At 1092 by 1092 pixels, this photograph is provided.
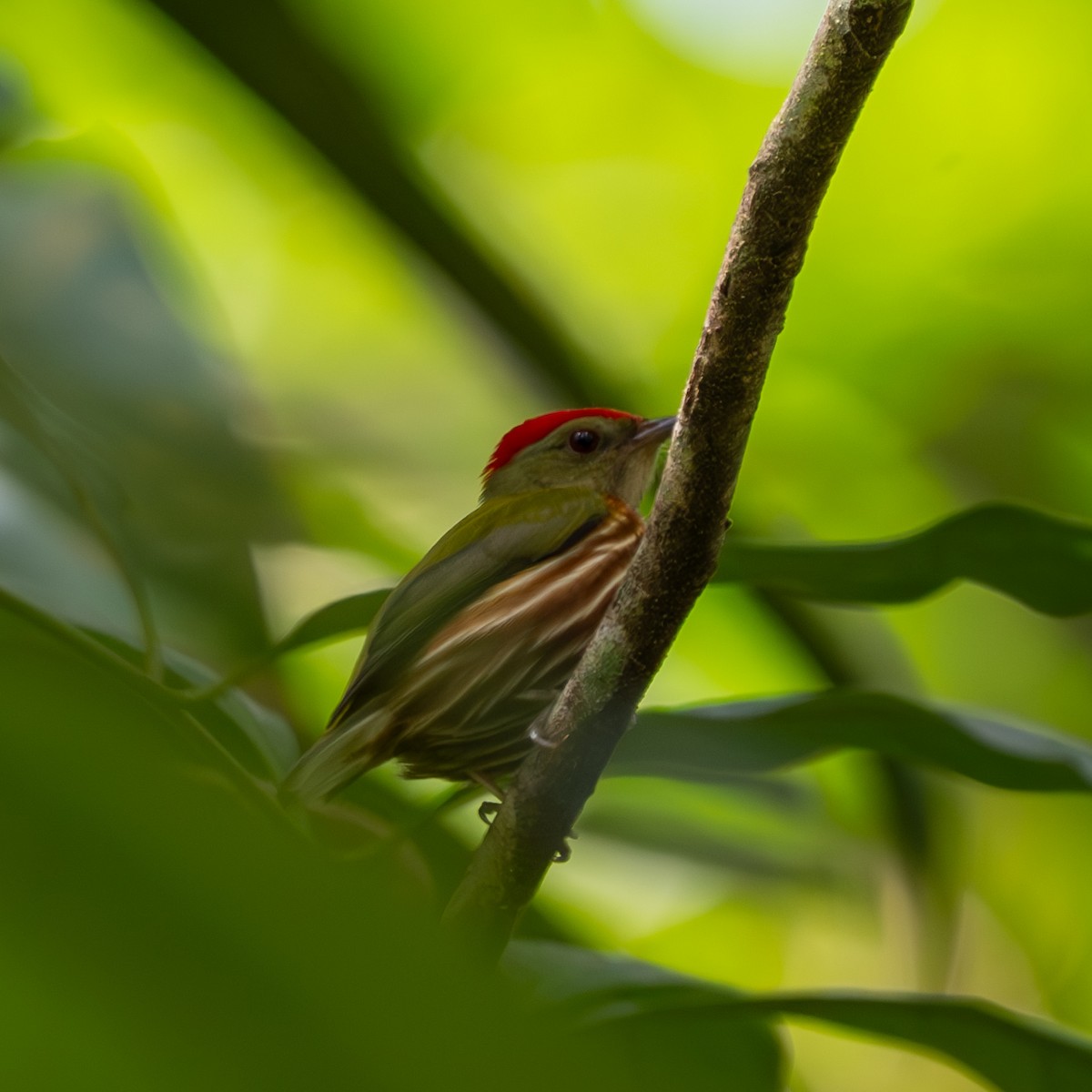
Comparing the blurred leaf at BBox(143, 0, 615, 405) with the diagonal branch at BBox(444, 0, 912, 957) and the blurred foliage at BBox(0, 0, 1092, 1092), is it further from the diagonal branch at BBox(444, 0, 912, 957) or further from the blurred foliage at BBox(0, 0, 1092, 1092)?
the diagonal branch at BBox(444, 0, 912, 957)

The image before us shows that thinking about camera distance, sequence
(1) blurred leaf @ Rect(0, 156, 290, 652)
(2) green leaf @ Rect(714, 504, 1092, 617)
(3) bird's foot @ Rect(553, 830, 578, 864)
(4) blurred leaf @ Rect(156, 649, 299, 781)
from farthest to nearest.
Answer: (1) blurred leaf @ Rect(0, 156, 290, 652)
(4) blurred leaf @ Rect(156, 649, 299, 781)
(2) green leaf @ Rect(714, 504, 1092, 617)
(3) bird's foot @ Rect(553, 830, 578, 864)

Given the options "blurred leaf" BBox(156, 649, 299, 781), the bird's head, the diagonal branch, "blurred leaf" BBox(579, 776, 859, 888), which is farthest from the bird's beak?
the diagonal branch

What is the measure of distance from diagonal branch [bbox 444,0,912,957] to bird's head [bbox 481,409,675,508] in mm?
1527

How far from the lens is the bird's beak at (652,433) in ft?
10.4

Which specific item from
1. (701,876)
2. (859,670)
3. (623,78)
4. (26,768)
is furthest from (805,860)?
(26,768)

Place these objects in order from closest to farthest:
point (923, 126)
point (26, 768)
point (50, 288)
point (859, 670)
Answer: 1. point (26, 768)
2. point (50, 288)
3. point (859, 670)
4. point (923, 126)

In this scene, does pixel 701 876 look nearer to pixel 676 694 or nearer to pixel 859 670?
pixel 676 694

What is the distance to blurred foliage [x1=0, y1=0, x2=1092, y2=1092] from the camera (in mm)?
316

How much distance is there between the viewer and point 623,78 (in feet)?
17.9

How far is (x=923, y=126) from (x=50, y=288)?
12.3ft

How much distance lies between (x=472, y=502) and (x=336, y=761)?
9.51 feet

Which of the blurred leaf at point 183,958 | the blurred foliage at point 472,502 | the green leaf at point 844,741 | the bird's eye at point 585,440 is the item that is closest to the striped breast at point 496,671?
the blurred foliage at point 472,502

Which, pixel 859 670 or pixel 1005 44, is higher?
pixel 1005 44

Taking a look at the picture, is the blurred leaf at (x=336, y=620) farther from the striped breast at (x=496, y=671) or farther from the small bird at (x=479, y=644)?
the striped breast at (x=496, y=671)
